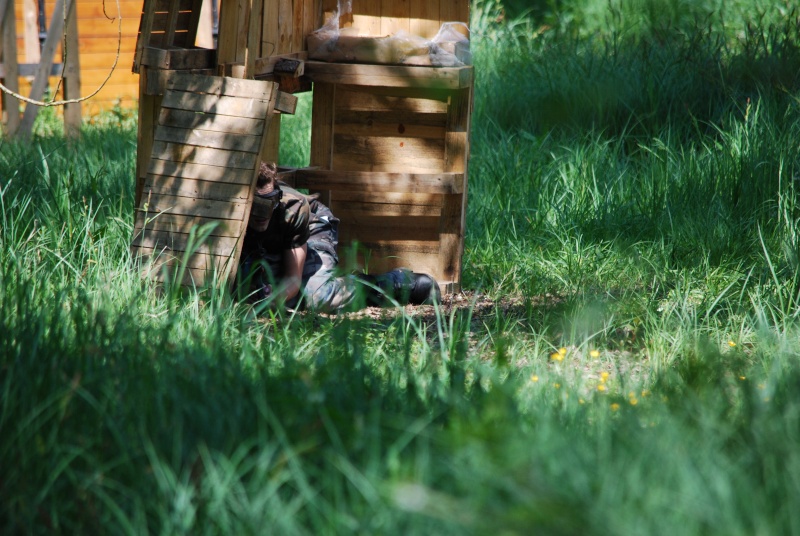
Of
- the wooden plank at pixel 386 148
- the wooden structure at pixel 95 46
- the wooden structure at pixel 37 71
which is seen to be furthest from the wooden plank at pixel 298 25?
the wooden structure at pixel 95 46

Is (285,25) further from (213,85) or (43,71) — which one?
(43,71)

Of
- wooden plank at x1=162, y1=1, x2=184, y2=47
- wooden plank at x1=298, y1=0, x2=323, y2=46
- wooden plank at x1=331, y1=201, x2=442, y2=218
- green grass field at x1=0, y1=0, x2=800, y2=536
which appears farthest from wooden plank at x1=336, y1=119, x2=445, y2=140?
wooden plank at x1=162, y1=1, x2=184, y2=47

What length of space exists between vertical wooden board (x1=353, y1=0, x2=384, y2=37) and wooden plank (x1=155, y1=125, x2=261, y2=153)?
4.74 ft

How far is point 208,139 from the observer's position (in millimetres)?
4246

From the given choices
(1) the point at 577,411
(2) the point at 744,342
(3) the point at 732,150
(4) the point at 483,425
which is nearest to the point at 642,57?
(3) the point at 732,150

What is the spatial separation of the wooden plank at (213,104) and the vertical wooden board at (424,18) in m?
1.40

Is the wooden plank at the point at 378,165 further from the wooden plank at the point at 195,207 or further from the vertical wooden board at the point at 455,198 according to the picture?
the wooden plank at the point at 195,207

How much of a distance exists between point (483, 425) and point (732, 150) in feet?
14.9

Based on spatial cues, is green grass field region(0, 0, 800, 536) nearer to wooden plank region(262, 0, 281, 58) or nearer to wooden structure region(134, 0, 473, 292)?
wooden structure region(134, 0, 473, 292)

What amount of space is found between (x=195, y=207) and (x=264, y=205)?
1.13 feet

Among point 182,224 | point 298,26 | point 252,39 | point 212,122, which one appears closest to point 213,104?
point 212,122

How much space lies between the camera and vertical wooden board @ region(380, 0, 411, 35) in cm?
525

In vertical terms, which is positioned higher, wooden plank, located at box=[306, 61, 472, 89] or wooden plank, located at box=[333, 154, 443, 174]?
wooden plank, located at box=[306, 61, 472, 89]

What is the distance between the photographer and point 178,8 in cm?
446
